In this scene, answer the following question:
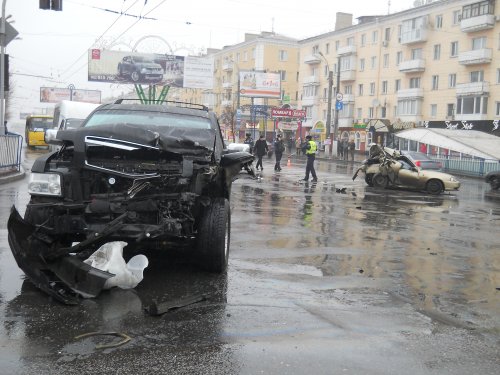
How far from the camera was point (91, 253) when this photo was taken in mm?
5203

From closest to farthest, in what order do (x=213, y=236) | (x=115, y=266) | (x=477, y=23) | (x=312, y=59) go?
1. (x=115, y=266)
2. (x=213, y=236)
3. (x=477, y=23)
4. (x=312, y=59)

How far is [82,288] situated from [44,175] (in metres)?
1.14

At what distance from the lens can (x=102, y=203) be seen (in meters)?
4.94

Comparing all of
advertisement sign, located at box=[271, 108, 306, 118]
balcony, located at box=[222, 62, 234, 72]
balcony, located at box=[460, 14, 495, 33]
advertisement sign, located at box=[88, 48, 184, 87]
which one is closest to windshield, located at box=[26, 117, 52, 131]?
advertisement sign, located at box=[88, 48, 184, 87]

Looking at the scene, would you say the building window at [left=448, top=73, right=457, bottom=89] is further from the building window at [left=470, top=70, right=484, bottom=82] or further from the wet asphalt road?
the wet asphalt road

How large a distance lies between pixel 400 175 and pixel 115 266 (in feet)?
50.4

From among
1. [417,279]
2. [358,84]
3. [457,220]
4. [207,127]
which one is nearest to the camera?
[417,279]

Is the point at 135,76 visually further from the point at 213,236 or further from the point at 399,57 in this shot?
the point at 213,236

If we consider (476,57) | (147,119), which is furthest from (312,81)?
(147,119)

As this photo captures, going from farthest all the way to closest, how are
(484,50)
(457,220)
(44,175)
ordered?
(484,50) → (457,220) → (44,175)

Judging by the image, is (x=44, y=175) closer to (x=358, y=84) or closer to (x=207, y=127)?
(x=207, y=127)

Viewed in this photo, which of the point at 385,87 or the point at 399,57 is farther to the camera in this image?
the point at 385,87

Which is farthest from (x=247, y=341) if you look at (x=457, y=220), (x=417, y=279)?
(x=457, y=220)

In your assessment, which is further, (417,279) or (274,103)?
(274,103)
